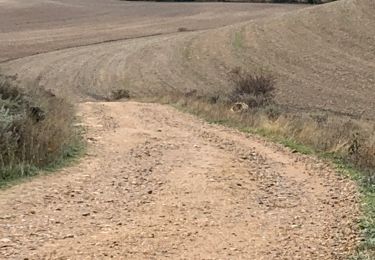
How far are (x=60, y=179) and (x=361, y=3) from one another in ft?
144

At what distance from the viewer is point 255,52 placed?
4347 cm

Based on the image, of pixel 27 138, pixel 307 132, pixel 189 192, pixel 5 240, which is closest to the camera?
pixel 5 240

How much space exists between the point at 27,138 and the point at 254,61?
31.0 meters

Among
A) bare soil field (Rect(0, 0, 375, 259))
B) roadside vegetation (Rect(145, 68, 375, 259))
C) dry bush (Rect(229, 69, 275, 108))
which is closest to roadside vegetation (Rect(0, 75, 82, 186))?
bare soil field (Rect(0, 0, 375, 259))

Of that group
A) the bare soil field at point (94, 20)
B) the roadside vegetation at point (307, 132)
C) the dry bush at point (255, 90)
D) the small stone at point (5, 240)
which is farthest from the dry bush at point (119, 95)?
the small stone at point (5, 240)

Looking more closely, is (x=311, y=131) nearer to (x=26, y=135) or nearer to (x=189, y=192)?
(x=189, y=192)

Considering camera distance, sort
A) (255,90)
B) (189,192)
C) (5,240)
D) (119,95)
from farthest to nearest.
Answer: (119,95) → (255,90) → (189,192) → (5,240)

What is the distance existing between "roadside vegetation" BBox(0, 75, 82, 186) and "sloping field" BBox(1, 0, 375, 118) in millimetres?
16098

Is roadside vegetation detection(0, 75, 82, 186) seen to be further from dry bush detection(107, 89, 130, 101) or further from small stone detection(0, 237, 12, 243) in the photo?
dry bush detection(107, 89, 130, 101)

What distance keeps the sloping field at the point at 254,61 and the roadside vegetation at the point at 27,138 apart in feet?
52.8

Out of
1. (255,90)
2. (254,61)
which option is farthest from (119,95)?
(254,61)

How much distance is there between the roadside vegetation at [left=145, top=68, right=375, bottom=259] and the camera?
33.0ft

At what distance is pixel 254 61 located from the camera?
40.9 meters

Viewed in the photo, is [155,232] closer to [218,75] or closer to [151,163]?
[151,163]
